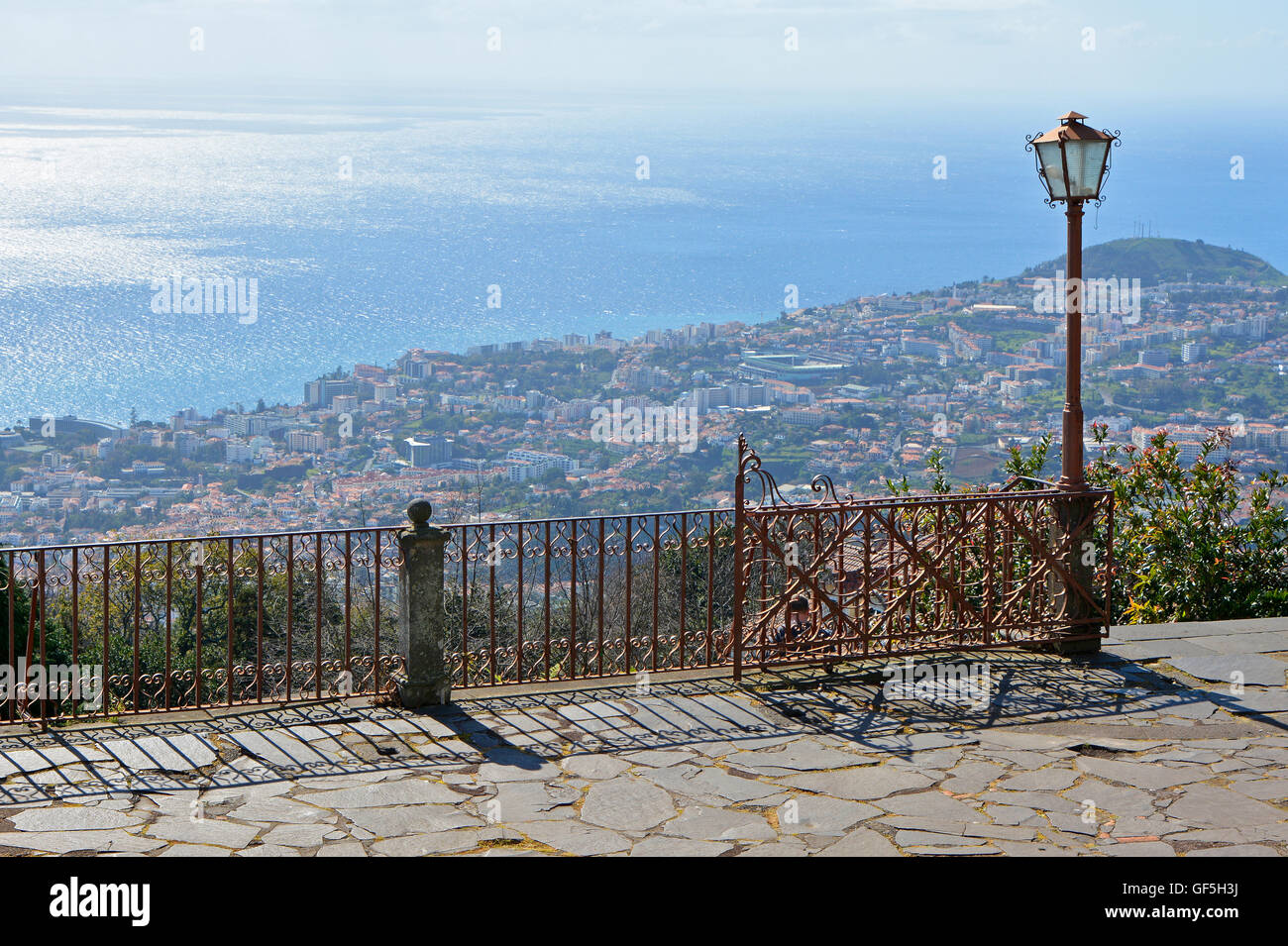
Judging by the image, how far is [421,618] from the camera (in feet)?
21.5

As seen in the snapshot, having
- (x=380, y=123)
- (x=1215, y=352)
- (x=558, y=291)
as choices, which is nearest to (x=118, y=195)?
(x=558, y=291)

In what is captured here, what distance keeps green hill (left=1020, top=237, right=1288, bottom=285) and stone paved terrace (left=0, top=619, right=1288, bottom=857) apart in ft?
167

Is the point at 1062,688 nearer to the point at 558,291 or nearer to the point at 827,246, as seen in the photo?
the point at 558,291

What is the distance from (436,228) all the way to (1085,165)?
9432cm

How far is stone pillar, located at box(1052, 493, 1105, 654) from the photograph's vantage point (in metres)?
7.61

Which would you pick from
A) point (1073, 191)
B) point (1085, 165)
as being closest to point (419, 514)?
A: point (1073, 191)

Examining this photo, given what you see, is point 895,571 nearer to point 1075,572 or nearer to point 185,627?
point 1075,572

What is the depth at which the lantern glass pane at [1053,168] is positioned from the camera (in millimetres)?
7445

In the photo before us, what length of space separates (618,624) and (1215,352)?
3640cm

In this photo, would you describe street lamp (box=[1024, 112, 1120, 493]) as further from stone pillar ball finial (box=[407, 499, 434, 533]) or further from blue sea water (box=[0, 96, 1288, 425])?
blue sea water (box=[0, 96, 1288, 425])

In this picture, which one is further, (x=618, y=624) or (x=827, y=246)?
(x=827, y=246)

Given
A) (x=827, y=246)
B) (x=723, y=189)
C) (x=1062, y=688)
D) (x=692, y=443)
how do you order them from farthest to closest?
(x=723, y=189) → (x=827, y=246) → (x=692, y=443) → (x=1062, y=688)

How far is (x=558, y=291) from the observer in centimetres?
8712

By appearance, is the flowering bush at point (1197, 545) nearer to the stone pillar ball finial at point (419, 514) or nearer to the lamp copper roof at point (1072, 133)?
the lamp copper roof at point (1072, 133)
